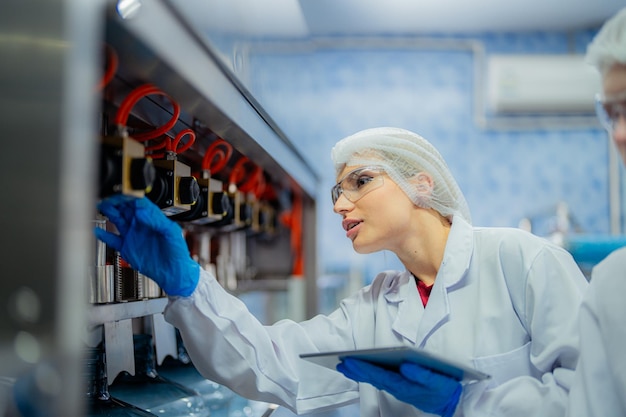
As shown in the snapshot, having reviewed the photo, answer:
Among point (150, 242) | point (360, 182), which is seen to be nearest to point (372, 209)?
point (360, 182)

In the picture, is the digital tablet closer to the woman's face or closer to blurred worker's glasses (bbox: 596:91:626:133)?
the woman's face

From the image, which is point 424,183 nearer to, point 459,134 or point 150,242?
point 150,242

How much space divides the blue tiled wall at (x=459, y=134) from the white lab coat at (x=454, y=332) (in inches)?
79.5

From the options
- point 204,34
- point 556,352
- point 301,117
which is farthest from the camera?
point 301,117

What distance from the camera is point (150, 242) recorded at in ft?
3.38

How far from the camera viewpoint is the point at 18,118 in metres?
0.58

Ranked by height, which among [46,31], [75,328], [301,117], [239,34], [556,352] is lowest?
[556,352]

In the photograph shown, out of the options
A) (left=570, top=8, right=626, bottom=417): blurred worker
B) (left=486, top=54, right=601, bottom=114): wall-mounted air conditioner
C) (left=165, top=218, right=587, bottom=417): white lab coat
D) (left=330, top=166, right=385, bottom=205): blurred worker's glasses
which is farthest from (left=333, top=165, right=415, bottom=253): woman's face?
(left=486, top=54, right=601, bottom=114): wall-mounted air conditioner

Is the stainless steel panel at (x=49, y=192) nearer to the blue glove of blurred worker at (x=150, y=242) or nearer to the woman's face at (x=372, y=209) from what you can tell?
the blue glove of blurred worker at (x=150, y=242)

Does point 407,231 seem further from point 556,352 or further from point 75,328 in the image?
point 75,328

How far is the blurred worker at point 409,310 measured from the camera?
1112 millimetres

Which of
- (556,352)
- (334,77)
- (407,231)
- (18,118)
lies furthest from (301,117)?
(18,118)

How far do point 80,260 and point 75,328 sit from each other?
6 centimetres

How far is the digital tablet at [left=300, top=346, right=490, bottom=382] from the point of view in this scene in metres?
0.91
